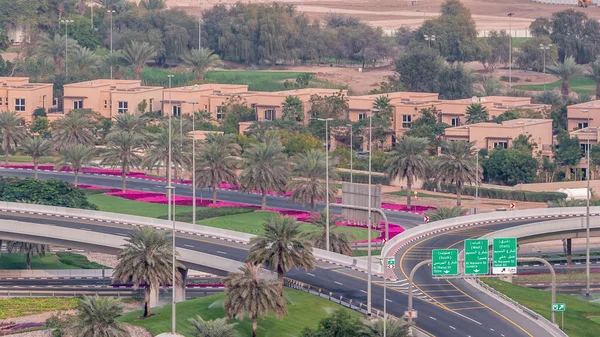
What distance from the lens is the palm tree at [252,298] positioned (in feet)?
341

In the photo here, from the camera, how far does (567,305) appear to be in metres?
124

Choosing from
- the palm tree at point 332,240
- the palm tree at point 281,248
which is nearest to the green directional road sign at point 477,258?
the palm tree at point 281,248

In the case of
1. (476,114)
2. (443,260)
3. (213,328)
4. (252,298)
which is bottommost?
(213,328)

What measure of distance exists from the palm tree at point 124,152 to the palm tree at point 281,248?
58.0 m

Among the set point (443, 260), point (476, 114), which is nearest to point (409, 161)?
point (476, 114)

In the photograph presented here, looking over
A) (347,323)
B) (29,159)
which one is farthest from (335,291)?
(29,159)

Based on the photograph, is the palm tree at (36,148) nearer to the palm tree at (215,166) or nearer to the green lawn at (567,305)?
the palm tree at (215,166)

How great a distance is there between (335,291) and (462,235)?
82.4ft

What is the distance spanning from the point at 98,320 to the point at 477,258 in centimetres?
2619

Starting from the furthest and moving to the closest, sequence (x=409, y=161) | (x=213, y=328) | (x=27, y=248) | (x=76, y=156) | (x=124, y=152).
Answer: (x=124, y=152), (x=76, y=156), (x=409, y=161), (x=27, y=248), (x=213, y=328)

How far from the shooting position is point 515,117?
645 feet

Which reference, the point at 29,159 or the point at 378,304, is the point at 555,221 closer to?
the point at 378,304

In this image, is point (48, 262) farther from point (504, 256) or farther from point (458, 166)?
point (504, 256)

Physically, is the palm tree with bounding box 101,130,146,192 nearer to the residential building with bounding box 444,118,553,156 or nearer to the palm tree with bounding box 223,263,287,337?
the residential building with bounding box 444,118,553,156
